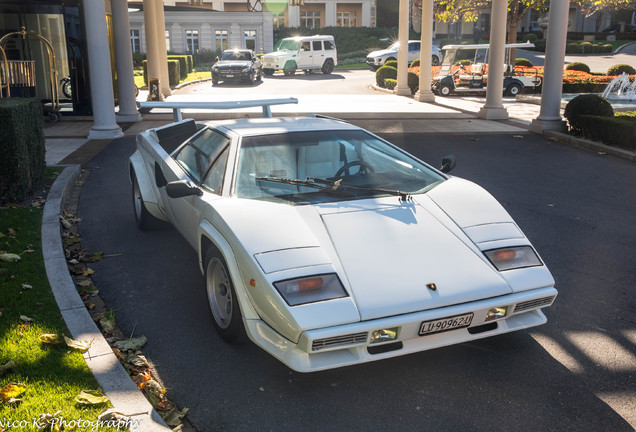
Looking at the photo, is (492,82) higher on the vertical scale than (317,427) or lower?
higher

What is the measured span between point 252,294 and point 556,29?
42.3 ft

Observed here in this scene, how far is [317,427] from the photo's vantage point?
10.5 ft

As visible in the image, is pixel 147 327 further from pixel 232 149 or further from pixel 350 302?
pixel 350 302

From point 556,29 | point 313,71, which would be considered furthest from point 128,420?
point 313,71

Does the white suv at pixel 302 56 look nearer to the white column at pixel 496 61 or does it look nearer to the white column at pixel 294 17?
the white column at pixel 496 61

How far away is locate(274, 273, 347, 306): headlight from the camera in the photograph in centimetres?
335

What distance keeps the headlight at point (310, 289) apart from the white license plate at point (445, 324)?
0.49m

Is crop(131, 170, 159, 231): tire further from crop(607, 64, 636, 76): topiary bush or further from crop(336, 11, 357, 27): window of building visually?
crop(336, 11, 357, 27): window of building

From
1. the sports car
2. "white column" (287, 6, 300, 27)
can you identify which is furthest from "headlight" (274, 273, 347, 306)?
"white column" (287, 6, 300, 27)

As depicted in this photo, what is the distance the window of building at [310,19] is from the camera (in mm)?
70438

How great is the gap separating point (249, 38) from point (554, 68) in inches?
1742

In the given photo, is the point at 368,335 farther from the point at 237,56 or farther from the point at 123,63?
the point at 237,56

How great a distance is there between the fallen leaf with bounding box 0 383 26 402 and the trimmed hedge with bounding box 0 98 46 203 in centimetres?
442

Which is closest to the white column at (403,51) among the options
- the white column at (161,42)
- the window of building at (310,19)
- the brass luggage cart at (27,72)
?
the white column at (161,42)
